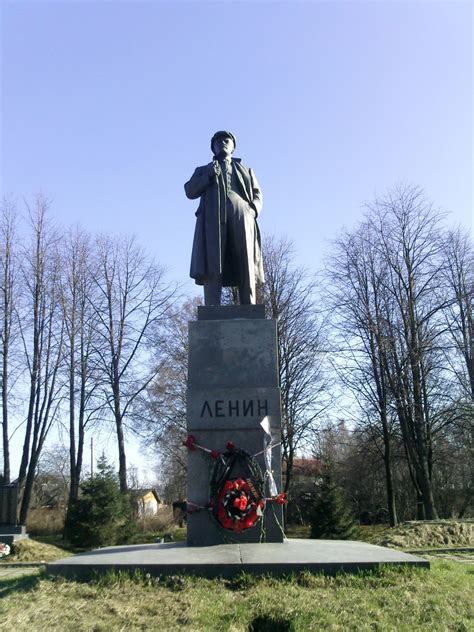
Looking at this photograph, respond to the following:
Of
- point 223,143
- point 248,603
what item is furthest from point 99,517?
point 248,603

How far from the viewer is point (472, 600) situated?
428 centimetres

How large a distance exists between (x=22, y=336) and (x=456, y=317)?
18.0 meters

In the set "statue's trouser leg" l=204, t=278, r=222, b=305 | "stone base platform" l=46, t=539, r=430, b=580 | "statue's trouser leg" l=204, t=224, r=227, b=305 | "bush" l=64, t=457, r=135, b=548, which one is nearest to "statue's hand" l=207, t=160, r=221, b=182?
"statue's trouser leg" l=204, t=224, r=227, b=305

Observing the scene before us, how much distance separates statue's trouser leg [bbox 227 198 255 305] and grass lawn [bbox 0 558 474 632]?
3.63 meters

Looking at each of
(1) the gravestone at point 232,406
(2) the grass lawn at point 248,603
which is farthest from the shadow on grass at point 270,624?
(1) the gravestone at point 232,406

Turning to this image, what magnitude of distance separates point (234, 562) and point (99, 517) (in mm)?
14229

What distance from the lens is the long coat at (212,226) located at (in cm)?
732

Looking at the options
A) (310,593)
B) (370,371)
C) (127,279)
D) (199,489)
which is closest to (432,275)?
(370,371)

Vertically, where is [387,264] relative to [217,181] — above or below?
above

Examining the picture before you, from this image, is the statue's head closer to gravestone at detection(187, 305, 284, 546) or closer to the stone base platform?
gravestone at detection(187, 305, 284, 546)

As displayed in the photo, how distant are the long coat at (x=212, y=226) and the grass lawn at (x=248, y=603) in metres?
3.86

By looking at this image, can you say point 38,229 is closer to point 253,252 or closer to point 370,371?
point 370,371

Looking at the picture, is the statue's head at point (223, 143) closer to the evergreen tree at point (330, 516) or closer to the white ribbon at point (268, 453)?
the white ribbon at point (268, 453)

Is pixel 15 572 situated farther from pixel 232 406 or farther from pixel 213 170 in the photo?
pixel 213 170
